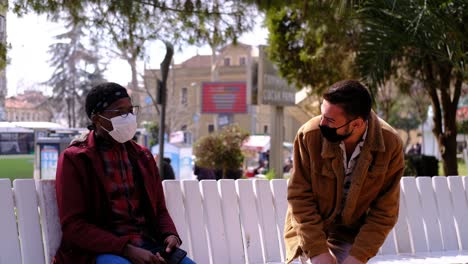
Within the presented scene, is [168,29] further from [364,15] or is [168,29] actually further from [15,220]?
[15,220]

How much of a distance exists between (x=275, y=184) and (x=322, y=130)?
2.05 meters

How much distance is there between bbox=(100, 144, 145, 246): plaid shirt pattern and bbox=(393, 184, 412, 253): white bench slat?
2740 millimetres

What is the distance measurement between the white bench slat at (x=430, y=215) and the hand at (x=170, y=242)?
290 centimetres

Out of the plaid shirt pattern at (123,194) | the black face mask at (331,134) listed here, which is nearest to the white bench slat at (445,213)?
the black face mask at (331,134)

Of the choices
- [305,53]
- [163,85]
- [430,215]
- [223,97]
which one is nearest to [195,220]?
[430,215]

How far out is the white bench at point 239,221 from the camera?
3.82 meters

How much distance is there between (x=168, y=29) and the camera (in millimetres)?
9117

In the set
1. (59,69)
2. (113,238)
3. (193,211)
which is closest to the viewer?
(113,238)

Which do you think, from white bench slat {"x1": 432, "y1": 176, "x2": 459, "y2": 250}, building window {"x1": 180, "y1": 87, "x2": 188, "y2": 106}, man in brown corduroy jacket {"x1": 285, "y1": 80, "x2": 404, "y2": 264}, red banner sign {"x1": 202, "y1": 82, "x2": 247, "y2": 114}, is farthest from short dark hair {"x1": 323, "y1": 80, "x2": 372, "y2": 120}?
building window {"x1": 180, "y1": 87, "x2": 188, "y2": 106}

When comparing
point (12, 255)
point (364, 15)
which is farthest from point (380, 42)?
point (12, 255)

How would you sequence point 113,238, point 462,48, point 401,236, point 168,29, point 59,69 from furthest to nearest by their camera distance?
1. point 59,69
2. point 168,29
3. point 462,48
4. point 401,236
5. point 113,238

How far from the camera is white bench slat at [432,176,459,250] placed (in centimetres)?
589

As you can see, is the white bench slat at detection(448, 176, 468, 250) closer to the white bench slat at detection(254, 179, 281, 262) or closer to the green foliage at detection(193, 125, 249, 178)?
the white bench slat at detection(254, 179, 281, 262)

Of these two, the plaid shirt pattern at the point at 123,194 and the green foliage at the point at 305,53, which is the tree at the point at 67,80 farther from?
the plaid shirt pattern at the point at 123,194
